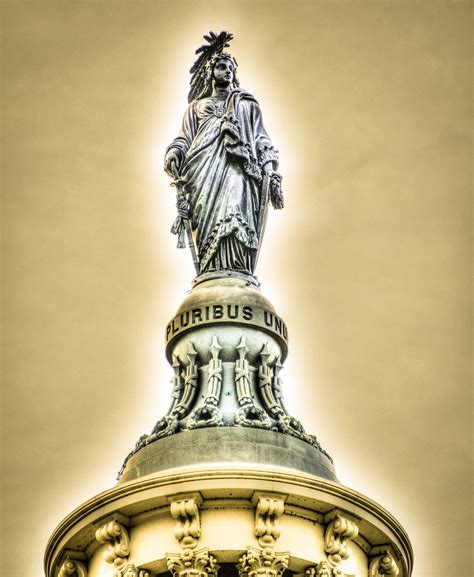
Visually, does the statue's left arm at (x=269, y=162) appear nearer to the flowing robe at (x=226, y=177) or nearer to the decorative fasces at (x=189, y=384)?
the flowing robe at (x=226, y=177)

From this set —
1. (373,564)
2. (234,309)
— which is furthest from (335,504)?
(234,309)

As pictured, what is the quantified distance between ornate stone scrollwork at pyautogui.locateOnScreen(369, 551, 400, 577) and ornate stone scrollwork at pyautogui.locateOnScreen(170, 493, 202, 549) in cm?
281

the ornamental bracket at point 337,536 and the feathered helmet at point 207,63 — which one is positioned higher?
the feathered helmet at point 207,63

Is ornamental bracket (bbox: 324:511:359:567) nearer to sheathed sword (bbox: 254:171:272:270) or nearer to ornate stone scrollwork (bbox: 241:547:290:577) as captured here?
ornate stone scrollwork (bbox: 241:547:290:577)

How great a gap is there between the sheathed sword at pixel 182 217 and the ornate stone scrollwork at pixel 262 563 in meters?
6.26

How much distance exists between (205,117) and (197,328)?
4780mm

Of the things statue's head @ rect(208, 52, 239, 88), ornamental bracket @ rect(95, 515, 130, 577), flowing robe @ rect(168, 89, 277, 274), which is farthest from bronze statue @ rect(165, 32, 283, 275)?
ornamental bracket @ rect(95, 515, 130, 577)

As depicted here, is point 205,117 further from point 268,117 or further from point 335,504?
point 268,117

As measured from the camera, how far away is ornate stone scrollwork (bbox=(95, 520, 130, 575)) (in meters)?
16.6

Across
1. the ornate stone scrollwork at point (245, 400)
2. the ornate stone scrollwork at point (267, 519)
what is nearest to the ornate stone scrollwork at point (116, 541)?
the ornate stone scrollwork at point (267, 519)

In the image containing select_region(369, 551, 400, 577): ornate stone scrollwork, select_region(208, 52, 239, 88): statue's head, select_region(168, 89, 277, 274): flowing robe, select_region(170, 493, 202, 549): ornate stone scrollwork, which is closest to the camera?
select_region(170, 493, 202, 549): ornate stone scrollwork

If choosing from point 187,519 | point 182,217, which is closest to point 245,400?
point 187,519

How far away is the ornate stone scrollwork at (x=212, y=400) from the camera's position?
17766 millimetres

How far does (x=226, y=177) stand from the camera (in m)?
21.2
